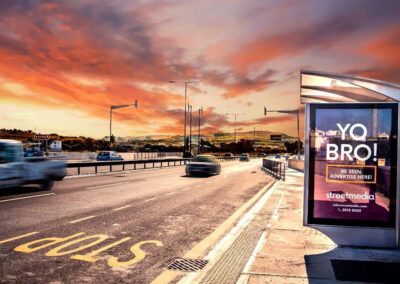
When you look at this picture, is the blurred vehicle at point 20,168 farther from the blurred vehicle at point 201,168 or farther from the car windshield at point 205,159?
the car windshield at point 205,159

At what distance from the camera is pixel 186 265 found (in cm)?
535

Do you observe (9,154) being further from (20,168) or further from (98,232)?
(98,232)

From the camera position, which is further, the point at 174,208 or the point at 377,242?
the point at 174,208

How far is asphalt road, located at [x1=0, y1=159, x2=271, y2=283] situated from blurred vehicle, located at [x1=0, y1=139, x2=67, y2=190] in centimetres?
61

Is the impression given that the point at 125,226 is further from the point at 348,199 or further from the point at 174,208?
the point at 348,199

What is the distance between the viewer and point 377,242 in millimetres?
6184

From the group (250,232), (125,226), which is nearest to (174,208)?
(125,226)

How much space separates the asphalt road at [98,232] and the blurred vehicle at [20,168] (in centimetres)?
61

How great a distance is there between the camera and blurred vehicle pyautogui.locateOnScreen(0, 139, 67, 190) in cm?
1162

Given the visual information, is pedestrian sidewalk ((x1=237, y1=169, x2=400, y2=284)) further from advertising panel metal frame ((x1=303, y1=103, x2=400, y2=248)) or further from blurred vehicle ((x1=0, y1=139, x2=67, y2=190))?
blurred vehicle ((x1=0, y1=139, x2=67, y2=190))

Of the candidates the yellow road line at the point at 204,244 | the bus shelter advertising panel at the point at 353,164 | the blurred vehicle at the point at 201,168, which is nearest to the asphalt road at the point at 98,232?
the yellow road line at the point at 204,244

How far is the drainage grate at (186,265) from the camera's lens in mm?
5172

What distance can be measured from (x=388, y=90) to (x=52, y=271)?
6091mm

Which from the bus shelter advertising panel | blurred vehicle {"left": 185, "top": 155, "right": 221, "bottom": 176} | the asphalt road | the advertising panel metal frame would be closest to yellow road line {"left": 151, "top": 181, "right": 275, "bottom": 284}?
the asphalt road
